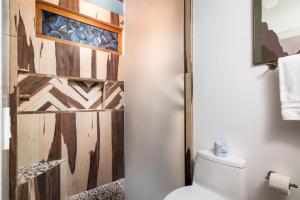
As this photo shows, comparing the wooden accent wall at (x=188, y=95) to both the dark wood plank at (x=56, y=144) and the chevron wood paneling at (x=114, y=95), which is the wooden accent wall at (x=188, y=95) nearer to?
the chevron wood paneling at (x=114, y=95)

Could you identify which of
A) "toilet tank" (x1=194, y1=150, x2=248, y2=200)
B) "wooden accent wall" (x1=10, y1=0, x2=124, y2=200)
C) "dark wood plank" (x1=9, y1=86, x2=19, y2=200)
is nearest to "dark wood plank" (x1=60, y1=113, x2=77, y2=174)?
"wooden accent wall" (x1=10, y1=0, x2=124, y2=200)

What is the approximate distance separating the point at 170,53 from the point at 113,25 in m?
0.75

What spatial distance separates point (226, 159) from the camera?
133cm

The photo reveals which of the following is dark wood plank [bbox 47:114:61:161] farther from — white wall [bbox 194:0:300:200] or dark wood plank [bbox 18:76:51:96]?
white wall [bbox 194:0:300:200]

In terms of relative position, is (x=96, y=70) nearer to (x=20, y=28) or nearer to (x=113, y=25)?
(x=113, y=25)

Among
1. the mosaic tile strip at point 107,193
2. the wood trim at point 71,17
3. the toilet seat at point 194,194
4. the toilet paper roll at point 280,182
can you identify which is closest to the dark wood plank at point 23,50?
the wood trim at point 71,17

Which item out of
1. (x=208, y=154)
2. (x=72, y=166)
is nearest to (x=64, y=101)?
(x=72, y=166)

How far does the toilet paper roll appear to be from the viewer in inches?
42.2

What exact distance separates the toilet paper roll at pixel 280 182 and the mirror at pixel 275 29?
66 cm

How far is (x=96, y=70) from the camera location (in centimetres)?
198

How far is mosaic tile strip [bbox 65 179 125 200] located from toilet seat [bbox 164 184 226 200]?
3.12ft

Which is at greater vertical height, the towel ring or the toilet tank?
the towel ring

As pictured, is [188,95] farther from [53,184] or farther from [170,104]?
[53,184]

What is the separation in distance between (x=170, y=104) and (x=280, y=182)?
3.12ft
